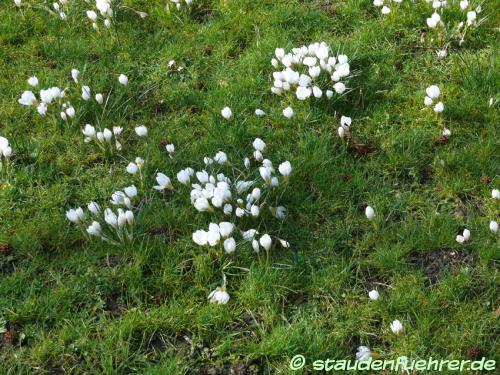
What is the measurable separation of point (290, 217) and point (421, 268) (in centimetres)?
86

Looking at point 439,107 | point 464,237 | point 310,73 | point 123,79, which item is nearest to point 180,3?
point 123,79

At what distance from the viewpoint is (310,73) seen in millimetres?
4930

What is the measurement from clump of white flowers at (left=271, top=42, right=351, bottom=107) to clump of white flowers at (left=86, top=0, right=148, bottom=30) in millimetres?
1559

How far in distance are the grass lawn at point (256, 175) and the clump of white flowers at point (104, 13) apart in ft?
0.21

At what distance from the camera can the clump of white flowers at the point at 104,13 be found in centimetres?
572

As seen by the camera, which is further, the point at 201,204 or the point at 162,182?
the point at 162,182

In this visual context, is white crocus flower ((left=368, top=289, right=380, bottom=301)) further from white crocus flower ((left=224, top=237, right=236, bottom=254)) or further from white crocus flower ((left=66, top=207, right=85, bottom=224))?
white crocus flower ((left=66, top=207, right=85, bottom=224))

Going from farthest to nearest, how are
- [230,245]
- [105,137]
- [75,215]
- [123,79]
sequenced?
1. [123,79]
2. [105,137]
3. [75,215]
4. [230,245]

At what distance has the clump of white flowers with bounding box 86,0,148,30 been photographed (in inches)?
225

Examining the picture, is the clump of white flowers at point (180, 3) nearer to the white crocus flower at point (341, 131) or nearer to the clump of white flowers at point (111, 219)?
the white crocus flower at point (341, 131)

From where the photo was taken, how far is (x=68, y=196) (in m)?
4.45

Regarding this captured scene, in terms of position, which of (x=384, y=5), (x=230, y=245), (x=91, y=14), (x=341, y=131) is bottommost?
(x=230, y=245)

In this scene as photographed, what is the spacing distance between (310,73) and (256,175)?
0.97 m

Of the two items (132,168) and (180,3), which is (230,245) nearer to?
(132,168)
